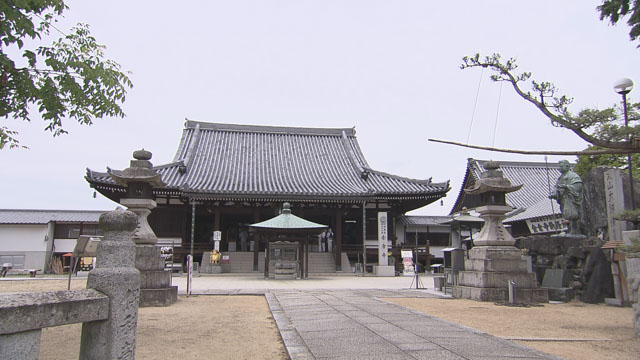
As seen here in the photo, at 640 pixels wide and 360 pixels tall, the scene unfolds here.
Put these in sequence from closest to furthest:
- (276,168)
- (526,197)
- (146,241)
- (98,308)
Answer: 1. (98,308)
2. (146,241)
3. (276,168)
4. (526,197)

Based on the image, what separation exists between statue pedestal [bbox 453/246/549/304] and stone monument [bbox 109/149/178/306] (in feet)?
21.6

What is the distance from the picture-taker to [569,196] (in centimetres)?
1103

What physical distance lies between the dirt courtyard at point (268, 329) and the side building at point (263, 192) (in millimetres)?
11484

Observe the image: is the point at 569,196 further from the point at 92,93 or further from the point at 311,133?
the point at 311,133

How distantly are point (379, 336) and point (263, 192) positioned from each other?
51.7 ft

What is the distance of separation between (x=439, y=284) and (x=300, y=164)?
1533cm

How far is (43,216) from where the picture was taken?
78.6 feet

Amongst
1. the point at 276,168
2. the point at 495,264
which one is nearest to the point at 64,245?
the point at 276,168

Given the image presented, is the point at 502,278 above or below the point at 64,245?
below

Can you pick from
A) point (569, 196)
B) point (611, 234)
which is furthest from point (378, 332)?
point (569, 196)

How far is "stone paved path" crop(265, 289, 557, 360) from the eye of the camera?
411 cm

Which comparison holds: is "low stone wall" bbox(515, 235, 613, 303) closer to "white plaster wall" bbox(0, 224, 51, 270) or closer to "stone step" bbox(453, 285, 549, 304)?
"stone step" bbox(453, 285, 549, 304)

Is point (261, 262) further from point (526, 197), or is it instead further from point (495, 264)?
point (526, 197)

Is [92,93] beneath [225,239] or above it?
above
